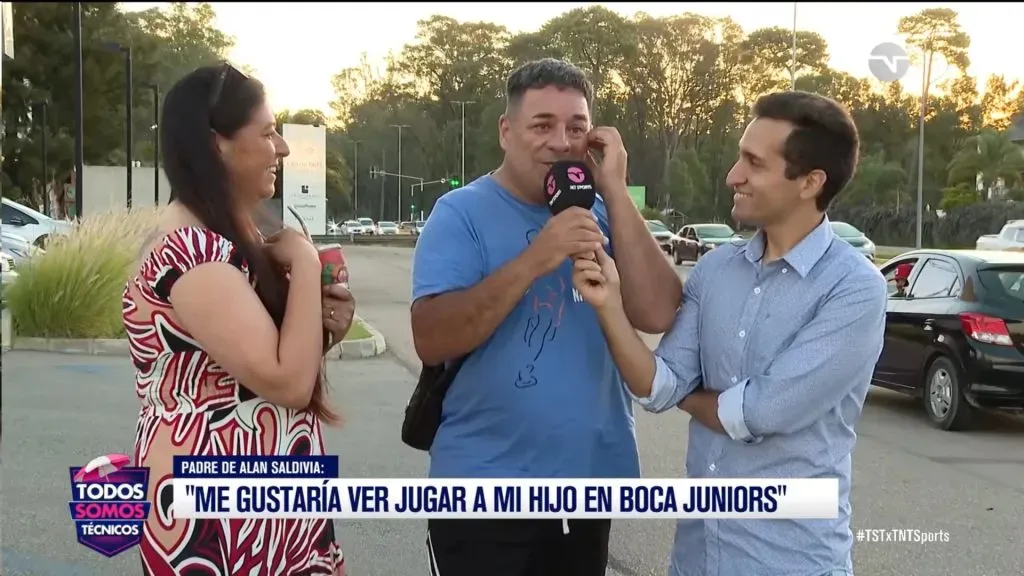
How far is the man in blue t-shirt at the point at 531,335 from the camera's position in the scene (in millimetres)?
1591

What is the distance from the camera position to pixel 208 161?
1.39 meters

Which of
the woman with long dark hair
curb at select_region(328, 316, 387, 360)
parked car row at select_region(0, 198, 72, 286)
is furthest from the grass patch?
the woman with long dark hair

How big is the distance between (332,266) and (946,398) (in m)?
5.16

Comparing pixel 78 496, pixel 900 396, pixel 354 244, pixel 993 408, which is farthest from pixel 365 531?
pixel 900 396

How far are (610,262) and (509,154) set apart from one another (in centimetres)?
33

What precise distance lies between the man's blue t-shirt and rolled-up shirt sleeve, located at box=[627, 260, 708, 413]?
11 centimetres

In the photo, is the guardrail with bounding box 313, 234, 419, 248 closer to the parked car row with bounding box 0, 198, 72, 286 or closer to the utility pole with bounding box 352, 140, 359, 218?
the utility pole with bounding box 352, 140, 359, 218

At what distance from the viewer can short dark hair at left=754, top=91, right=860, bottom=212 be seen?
143 cm

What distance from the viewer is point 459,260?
1.58 metres

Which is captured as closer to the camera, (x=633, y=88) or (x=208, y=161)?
(x=208, y=161)

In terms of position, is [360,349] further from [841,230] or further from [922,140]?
[841,230]

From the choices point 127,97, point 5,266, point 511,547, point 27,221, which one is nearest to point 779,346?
point 511,547

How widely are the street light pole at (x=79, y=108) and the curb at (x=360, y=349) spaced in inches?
190

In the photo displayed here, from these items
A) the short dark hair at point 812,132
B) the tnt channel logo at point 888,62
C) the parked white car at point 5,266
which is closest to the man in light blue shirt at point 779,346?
the short dark hair at point 812,132
